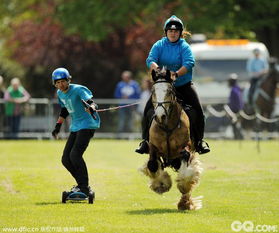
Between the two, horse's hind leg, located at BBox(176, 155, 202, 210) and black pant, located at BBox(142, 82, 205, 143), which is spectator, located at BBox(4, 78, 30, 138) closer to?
black pant, located at BBox(142, 82, 205, 143)

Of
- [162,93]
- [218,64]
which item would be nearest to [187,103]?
[162,93]

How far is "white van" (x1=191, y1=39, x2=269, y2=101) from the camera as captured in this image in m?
32.5

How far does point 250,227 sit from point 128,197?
12.4ft

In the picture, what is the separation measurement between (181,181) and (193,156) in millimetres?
602

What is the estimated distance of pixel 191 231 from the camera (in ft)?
34.9

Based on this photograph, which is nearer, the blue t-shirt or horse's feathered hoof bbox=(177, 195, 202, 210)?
horse's feathered hoof bbox=(177, 195, 202, 210)

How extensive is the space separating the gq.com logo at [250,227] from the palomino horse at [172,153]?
163 cm

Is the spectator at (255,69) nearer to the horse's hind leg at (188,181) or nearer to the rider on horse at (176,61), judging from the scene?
the rider on horse at (176,61)

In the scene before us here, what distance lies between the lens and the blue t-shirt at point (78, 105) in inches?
536

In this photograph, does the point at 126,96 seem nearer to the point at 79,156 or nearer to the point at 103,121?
the point at 103,121

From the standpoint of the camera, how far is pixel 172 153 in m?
12.9

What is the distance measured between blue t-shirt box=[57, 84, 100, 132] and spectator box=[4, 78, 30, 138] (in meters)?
16.0

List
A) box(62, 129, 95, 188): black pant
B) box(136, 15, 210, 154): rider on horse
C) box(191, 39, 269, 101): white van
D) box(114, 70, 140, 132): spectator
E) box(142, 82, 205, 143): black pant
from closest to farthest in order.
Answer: box(136, 15, 210, 154): rider on horse
box(142, 82, 205, 143): black pant
box(62, 129, 95, 188): black pant
box(114, 70, 140, 132): spectator
box(191, 39, 269, 101): white van

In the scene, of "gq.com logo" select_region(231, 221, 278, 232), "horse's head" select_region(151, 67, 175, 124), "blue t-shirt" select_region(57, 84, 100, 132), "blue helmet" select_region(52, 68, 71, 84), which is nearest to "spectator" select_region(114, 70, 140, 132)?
"blue t-shirt" select_region(57, 84, 100, 132)
